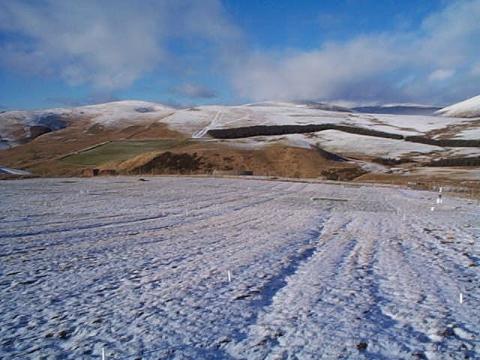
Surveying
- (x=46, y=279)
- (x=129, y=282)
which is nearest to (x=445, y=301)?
(x=129, y=282)

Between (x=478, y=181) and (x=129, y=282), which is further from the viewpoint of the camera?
(x=478, y=181)

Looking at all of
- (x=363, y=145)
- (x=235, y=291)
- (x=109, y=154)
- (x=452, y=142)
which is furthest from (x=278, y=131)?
(x=235, y=291)

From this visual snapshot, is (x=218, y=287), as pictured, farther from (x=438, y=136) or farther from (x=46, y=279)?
(x=438, y=136)

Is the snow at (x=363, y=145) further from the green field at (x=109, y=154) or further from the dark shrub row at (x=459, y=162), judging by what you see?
the green field at (x=109, y=154)

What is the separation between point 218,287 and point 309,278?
2.33 m

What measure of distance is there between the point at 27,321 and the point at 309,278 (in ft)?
20.3

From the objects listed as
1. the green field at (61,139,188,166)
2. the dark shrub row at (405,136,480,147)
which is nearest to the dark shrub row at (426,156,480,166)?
the dark shrub row at (405,136,480,147)

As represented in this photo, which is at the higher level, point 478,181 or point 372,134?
point 372,134

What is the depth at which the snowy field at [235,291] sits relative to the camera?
673cm

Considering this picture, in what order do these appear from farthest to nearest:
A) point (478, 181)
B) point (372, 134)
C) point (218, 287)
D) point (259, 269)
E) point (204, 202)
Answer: point (372, 134), point (478, 181), point (204, 202), point (259, 269), point (218, 287)

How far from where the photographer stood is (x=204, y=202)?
28.1 m

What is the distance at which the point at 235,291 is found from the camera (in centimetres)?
924

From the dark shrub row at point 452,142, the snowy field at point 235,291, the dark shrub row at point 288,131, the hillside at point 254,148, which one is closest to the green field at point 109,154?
the hillside at point 254,148

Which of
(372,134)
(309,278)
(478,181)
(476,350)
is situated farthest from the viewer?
(372,134)
